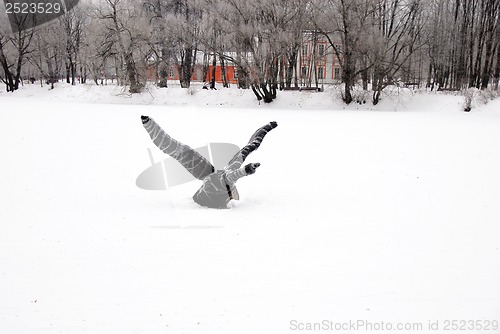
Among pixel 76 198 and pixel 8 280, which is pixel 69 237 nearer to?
pixel 8 280

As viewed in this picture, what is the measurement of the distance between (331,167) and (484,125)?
427 inches

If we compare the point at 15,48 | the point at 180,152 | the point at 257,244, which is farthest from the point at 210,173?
the point at 15,48

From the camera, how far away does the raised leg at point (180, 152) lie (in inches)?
291

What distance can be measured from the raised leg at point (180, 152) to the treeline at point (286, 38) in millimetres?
22132

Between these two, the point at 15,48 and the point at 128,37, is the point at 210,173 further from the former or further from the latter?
the point at 15,48

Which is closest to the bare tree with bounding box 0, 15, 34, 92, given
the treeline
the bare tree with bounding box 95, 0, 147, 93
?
the treeline

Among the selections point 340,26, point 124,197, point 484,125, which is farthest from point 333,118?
point 124,197

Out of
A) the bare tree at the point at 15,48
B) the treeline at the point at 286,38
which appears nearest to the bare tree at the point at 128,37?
the treeline at the point at 286,38

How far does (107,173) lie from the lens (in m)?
10.0

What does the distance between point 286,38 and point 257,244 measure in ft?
81.3

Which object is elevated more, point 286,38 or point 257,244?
point 286,38

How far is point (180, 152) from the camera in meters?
7.74

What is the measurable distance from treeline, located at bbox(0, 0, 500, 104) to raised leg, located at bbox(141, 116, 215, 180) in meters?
22.1

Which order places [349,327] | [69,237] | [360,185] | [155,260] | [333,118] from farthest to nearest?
[333,118] < [360,185] < [69,237] < [155,260] < [349,327]
